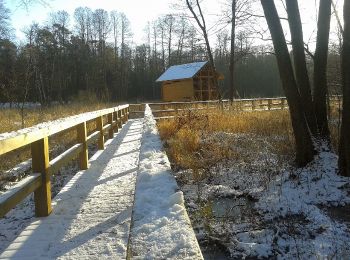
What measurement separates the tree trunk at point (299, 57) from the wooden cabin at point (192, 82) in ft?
99.8

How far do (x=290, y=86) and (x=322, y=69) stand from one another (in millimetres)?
1258

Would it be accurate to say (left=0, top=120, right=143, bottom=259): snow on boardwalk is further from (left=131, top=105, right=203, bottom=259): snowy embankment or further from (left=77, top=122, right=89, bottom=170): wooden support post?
(left=131, top=105, right=203, bottom=259): snowy embankment

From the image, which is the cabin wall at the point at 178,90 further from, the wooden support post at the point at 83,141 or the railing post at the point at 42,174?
the railing post at the point at 42,174

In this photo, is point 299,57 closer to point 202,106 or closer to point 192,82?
point 202,106

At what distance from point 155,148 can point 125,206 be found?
1078 mm

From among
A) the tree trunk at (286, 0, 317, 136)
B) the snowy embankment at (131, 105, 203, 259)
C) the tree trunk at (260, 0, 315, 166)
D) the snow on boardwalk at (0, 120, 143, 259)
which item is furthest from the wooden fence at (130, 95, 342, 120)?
the snowy embankment at (131, 105, 203, 259)

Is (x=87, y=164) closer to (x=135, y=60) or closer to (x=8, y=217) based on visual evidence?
(x=8, y=217)

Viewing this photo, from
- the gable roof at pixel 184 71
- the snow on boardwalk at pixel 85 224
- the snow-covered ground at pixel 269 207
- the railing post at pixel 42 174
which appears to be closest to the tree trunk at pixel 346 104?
the snow-covered ground at pixel 269 207

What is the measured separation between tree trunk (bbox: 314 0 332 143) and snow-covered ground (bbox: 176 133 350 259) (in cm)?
67

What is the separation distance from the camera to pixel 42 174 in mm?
4090

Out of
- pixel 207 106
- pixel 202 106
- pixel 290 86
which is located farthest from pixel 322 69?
pixel 202 106

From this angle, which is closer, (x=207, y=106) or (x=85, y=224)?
(x=85, y=224)

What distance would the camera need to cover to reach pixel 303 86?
7.28 m

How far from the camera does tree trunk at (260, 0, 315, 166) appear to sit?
6.75 metres
